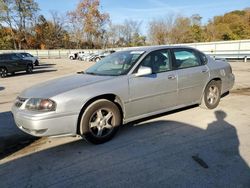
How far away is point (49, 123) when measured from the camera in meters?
3.97

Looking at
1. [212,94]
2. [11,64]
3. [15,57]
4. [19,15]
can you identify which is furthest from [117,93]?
[19,15]

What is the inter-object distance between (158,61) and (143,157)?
2160 millimetres

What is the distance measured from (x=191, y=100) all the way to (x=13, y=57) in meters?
16.6

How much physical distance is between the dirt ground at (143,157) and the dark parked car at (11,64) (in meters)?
14.2

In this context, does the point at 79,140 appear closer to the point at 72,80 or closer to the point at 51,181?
the point at 72,80

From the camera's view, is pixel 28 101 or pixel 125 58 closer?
pixel 28 101

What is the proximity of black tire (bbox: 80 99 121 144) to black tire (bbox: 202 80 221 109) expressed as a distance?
2524 millimetres

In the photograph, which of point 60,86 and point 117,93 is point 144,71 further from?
point 60,86

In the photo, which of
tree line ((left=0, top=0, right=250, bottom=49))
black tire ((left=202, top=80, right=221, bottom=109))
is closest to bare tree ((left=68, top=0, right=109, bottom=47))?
tree line ((left=0, top=0, right=250, bottom=49))

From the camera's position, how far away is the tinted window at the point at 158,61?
5121mm

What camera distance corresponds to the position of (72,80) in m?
4.82

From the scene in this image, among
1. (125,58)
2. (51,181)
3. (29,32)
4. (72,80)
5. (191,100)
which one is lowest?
(51,181)

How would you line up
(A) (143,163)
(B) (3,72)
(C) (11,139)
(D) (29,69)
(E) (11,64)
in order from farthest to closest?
(D) (29,69)
(E) (11,64)
(B) (3,72)
(C) (11,139)
(A) (143,163)

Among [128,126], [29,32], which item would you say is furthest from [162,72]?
[29,32]
